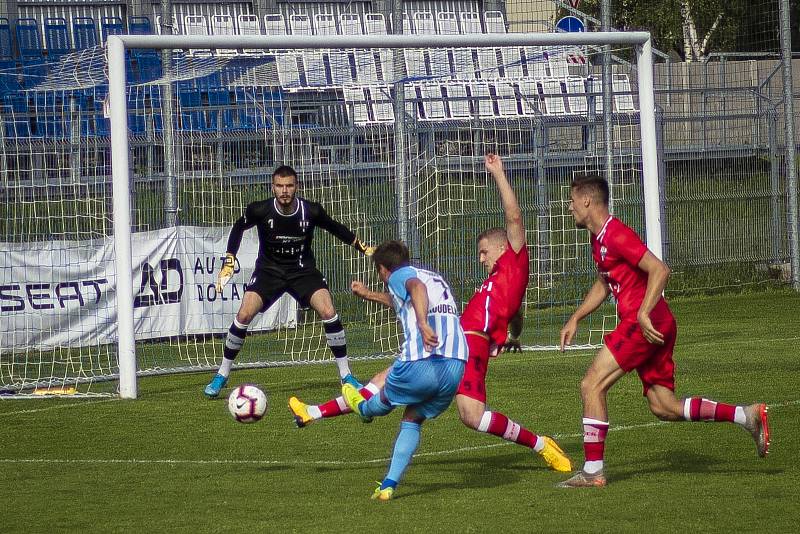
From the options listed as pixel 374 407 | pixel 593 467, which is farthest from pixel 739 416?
pixel 374 407

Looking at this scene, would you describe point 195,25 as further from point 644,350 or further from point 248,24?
point 644,350

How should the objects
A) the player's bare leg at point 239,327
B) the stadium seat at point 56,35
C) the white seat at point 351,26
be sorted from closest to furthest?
the player's bare leg at point 239,327 < the stadium seat at point 56,35 < the white seat at point 351,26

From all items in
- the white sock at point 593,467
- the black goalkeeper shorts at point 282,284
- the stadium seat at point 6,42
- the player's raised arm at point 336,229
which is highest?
the stadium seat at point 6,42

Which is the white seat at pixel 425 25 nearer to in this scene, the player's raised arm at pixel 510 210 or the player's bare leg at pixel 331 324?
the player's bare leg at pixel 331 324

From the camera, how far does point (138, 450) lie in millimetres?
10234

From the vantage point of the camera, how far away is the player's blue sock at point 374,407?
26.8 feet

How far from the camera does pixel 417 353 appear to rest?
783 centimetres

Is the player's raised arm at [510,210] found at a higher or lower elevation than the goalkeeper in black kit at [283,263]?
higher

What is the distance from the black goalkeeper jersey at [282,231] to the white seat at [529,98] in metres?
6.03

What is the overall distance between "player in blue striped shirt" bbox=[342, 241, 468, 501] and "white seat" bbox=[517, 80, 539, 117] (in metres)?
10.6

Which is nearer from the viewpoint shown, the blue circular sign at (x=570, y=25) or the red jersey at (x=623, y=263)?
the red jersey at (x=623, y=263)

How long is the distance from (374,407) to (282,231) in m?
5.08

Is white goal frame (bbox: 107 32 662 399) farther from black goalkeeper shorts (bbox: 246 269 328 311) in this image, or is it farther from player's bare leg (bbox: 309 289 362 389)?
player's bare leg (bbox: 309 289 362 389)

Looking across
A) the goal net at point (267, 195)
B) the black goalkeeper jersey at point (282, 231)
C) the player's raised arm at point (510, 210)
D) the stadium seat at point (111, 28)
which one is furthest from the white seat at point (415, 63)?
the stadium seat at point (111, 28)
